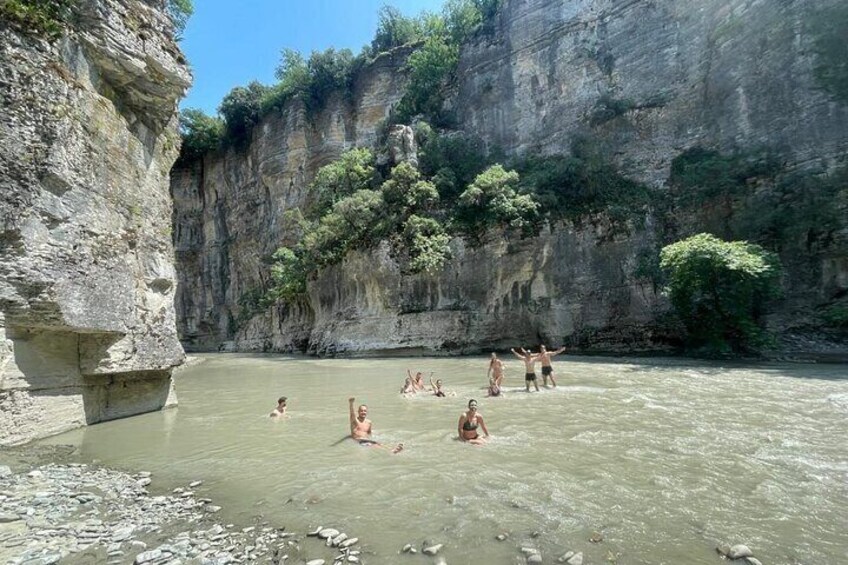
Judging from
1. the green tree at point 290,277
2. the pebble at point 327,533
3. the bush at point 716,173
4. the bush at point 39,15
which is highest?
the bush at point 716,173

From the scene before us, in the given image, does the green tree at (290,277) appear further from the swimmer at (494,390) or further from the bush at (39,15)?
the bush at (39,15)

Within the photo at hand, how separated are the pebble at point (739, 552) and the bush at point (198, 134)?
60085mm

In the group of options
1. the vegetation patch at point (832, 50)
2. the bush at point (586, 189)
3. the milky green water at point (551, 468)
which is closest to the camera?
the milky green water at point (551, 468)

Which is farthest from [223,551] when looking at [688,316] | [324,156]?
[324,156]

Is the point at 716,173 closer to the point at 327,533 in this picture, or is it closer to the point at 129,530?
the point at 327,533

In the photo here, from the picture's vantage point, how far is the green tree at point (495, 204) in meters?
27.7

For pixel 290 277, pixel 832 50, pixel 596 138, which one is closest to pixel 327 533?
pixel 832 50

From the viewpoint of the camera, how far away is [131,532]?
491 cm

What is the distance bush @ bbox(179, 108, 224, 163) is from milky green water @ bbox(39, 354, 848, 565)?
164ft

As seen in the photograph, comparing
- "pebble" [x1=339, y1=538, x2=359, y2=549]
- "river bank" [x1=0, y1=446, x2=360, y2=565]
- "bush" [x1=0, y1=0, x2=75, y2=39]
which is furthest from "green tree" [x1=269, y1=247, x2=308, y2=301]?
"pebble" [x1=339, y1=538, x2=359, y2=549]

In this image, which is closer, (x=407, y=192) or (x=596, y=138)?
(x=596, y=138)

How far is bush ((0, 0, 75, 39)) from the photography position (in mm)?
8508

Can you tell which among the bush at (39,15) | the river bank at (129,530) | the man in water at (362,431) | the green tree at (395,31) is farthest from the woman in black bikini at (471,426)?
the green tree at (395,31)

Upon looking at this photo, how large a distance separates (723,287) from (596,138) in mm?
15997
